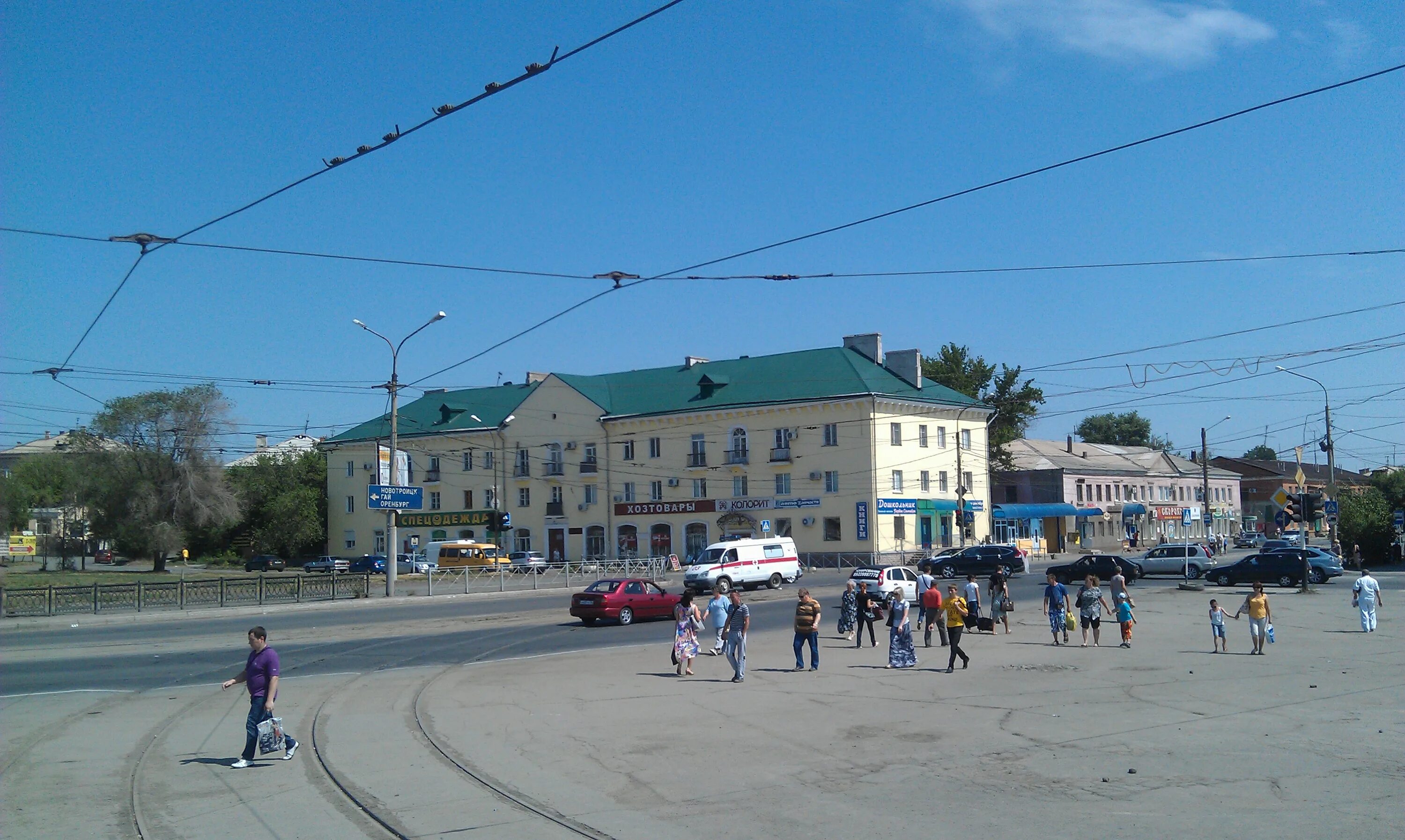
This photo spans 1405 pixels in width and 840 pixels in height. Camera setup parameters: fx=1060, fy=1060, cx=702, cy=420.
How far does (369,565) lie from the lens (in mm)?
66500

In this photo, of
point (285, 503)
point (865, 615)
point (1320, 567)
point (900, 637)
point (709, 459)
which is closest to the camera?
point (900, 637)

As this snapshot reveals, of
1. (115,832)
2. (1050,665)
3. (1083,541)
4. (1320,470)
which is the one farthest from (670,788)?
(1320,470)

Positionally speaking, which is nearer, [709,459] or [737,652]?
[737,652]

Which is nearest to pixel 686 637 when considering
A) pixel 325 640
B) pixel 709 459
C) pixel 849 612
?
pixel 849 612

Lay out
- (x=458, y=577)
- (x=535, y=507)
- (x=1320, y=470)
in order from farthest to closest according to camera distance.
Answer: (x=1320, y=470) → (x=535, y=507) → (x=458, y=577)

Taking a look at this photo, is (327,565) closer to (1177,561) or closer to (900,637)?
(1177,561)

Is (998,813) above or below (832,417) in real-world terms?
below

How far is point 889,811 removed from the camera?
9195 mm

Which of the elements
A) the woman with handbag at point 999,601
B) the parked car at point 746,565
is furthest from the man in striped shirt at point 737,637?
the parked car at point 746,565

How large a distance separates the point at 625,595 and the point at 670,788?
2054 cm

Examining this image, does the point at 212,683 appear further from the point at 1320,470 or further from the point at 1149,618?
the point at 1320,470

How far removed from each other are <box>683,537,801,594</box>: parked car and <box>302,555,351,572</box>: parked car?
31017 mm

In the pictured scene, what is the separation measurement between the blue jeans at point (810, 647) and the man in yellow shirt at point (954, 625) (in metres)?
2.35

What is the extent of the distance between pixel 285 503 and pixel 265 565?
6655 millimetres
